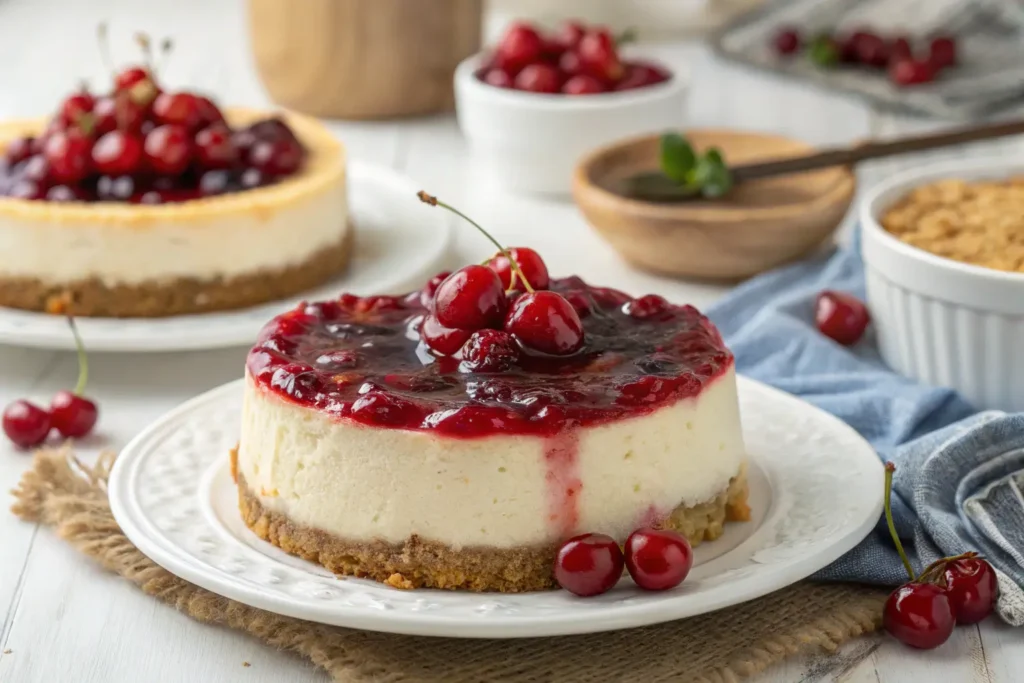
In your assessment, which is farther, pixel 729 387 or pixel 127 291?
pixel 127 291

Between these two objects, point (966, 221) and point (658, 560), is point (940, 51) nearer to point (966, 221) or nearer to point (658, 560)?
point (966, 221)

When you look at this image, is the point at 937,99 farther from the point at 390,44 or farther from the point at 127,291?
the point at 127,291

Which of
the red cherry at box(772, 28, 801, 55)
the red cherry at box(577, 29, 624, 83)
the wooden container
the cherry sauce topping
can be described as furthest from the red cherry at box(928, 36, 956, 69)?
the cherry sauce topping

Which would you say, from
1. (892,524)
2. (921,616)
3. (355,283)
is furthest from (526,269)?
(355,283)

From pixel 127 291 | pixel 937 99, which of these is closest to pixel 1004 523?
pixel 127 291

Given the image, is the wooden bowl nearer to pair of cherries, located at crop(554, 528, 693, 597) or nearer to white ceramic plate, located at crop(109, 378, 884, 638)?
white ceramic plate, located at crop(109, 378, 884, 638)

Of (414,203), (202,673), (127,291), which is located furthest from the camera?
(414,203)
